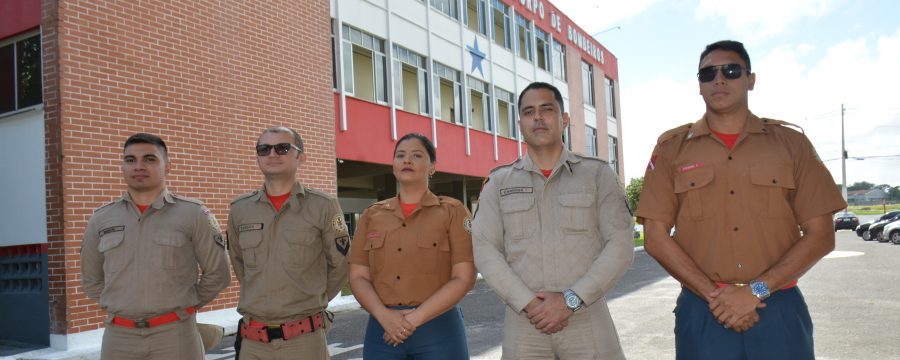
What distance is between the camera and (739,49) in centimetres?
342

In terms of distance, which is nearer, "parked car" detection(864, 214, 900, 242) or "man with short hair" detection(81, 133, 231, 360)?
"man with short hair" detection(81, 133, 231, 360)

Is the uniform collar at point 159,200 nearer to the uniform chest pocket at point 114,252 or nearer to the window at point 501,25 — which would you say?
the uniform chest pocket at point 114,252

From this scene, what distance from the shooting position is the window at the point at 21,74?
385 inches

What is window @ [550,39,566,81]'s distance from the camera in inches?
1061

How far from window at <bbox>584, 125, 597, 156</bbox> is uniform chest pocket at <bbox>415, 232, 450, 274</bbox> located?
26308 mm

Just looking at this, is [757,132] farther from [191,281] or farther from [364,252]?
[191,281]

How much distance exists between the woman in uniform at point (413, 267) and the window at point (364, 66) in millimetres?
11115

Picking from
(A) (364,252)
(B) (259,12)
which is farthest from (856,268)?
(A) (364,252)

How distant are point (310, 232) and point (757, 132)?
257 cm

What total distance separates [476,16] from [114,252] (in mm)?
18196

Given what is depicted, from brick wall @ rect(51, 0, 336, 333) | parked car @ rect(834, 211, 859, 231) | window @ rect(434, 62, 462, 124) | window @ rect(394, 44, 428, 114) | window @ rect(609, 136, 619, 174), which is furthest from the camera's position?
parked car @ rect(834, 211, 859, 231)

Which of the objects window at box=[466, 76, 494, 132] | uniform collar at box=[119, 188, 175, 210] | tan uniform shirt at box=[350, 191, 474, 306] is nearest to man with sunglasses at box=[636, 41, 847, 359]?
tan uniform shirt at box=[350, 191, 474, 306]

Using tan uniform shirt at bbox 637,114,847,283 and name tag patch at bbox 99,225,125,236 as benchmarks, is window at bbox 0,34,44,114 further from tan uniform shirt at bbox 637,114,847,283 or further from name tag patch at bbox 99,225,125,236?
tan uniform shirt at bbox 637,114,847,283

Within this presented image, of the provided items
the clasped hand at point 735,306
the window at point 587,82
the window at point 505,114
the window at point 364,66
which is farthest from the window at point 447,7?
the clasped hand at point 735,306
